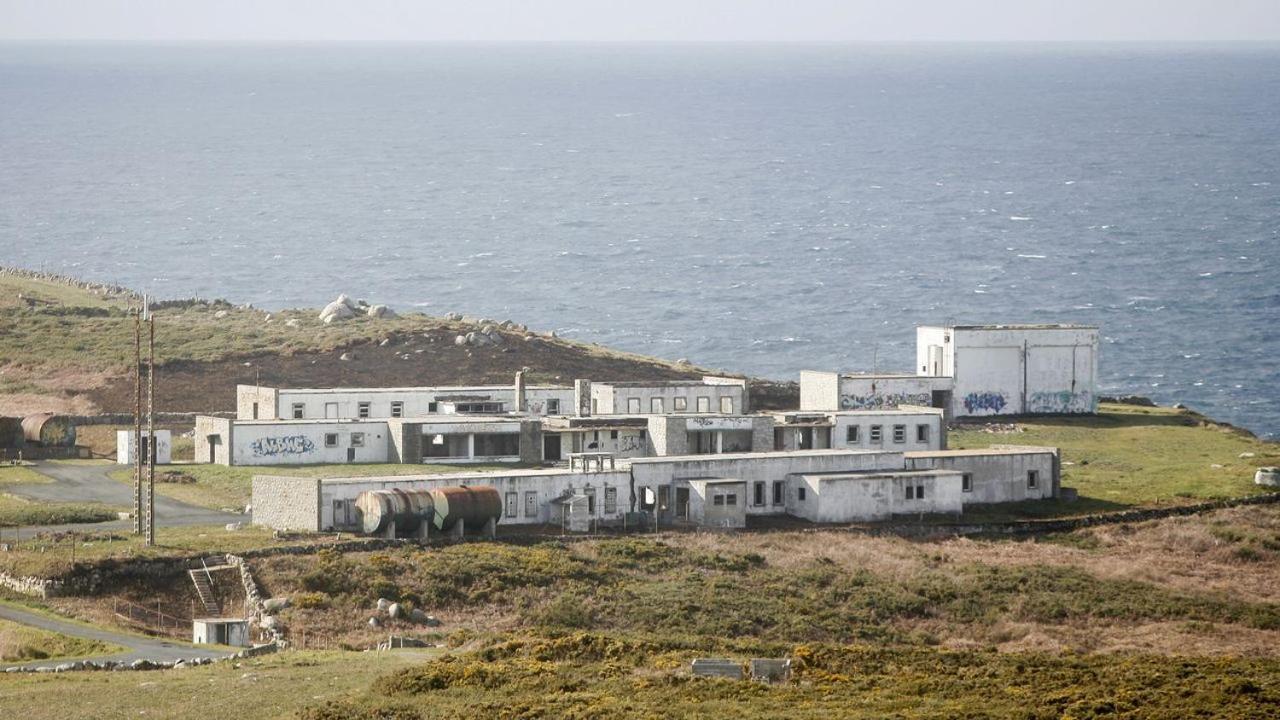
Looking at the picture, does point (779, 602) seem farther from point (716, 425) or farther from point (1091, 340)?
point (1091, 340)

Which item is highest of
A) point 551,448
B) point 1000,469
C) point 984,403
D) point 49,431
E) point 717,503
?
point 984,403

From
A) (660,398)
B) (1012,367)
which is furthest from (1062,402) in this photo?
(660,398)

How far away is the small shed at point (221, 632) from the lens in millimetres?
62000

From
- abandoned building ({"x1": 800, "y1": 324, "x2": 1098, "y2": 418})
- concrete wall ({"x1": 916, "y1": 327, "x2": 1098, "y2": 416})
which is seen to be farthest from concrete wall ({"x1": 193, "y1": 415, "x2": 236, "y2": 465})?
concrete wall ({"x1": 916, "y1": 327, "x2": 1098, "y2": 416})

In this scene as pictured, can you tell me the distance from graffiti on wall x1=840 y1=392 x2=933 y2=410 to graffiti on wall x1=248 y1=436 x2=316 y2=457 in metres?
27.7

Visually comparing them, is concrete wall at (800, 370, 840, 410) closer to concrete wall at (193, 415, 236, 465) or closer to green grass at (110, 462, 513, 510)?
green grass at (110, 462, 513, 510)

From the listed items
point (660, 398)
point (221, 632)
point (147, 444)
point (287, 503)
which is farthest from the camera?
point (660, 398)

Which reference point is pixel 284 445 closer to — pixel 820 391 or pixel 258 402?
pixel 258 402

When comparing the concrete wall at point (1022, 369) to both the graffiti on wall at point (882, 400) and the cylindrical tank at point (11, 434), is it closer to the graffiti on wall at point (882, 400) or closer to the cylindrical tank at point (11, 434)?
the graffiti on wall at point (882, 400)

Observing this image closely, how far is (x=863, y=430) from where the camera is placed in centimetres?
9575

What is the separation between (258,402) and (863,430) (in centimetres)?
2691

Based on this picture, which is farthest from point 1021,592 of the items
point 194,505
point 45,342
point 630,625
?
point 45,342

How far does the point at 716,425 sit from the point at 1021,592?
20.1 m

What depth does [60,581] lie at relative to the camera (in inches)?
2608
